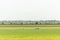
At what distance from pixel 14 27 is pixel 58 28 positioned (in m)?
1.19

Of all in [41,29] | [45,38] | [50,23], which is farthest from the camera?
[50,23]

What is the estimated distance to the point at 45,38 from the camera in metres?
2.58

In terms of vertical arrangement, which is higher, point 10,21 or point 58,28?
point 10,21

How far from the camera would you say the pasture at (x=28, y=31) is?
2666mm

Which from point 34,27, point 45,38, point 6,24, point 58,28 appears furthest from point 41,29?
point 6,24

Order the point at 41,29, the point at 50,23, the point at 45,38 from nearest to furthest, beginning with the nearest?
the point at 45,38 → the point at 41,29 → the point at 50,23

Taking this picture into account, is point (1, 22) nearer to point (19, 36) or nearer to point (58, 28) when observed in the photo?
point (19, 36)

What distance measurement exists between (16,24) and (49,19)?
0.92 metres

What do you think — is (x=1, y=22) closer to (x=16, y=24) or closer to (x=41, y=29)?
(x=16, y=24)

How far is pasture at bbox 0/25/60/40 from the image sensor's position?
8.75ft

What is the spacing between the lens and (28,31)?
310 cm

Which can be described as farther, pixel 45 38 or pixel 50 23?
pixel 50 23

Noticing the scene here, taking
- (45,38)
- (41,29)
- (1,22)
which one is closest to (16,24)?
(1,22)

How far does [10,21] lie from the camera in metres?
3.36
